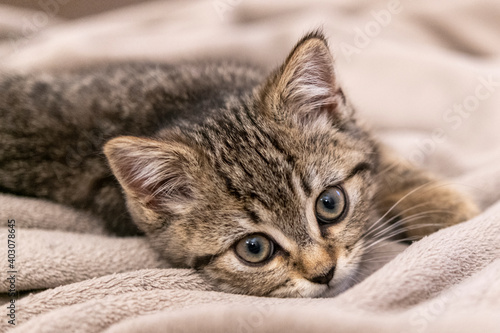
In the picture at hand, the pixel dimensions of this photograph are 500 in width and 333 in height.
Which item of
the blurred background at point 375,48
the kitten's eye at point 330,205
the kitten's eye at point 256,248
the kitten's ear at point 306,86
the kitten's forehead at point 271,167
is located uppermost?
the blurred background at point 375,48

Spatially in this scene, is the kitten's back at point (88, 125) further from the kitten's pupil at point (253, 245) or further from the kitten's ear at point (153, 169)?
the kitten's pupil at point (253, 245)

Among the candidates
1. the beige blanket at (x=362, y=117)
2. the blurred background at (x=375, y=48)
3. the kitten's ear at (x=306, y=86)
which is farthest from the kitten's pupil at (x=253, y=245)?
the blurred background at (x=375, y=48)

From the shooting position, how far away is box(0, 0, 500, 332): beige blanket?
87cm

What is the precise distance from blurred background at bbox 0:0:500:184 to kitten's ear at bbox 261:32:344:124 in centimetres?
55

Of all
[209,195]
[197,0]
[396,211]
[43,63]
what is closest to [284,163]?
[209,195]

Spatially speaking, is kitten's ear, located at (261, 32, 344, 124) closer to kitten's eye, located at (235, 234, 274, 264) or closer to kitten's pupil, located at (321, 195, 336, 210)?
kitten's pupil, located at (321, 195, 336, 210)

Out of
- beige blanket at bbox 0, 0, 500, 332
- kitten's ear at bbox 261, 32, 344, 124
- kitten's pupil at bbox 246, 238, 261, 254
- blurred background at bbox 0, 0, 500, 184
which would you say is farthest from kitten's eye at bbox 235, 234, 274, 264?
blurred background at bbox 0, 0, 500, 184

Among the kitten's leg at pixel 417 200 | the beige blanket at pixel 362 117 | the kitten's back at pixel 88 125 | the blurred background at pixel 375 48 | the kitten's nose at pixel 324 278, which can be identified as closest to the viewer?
the beige blanket at pixel 362 117

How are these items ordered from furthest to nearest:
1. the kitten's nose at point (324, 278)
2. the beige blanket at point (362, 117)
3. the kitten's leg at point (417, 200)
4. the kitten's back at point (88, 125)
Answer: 1. the kitten's back at point (88, 125)
2. the kitten's leg at point (417, 200)
3. the kitten's nose at point (324, 278)
4. the beige blanket at point (362, 117)

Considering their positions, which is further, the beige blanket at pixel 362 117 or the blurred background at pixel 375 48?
the blurred background at pixel 375 48

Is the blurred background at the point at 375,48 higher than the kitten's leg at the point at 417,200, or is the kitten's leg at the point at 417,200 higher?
the blurred background at the point at 375,48

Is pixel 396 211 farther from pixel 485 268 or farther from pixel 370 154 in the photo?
pixel 485 268

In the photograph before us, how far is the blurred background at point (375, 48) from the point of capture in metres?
1.94

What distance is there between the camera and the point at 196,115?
54.8 inches
